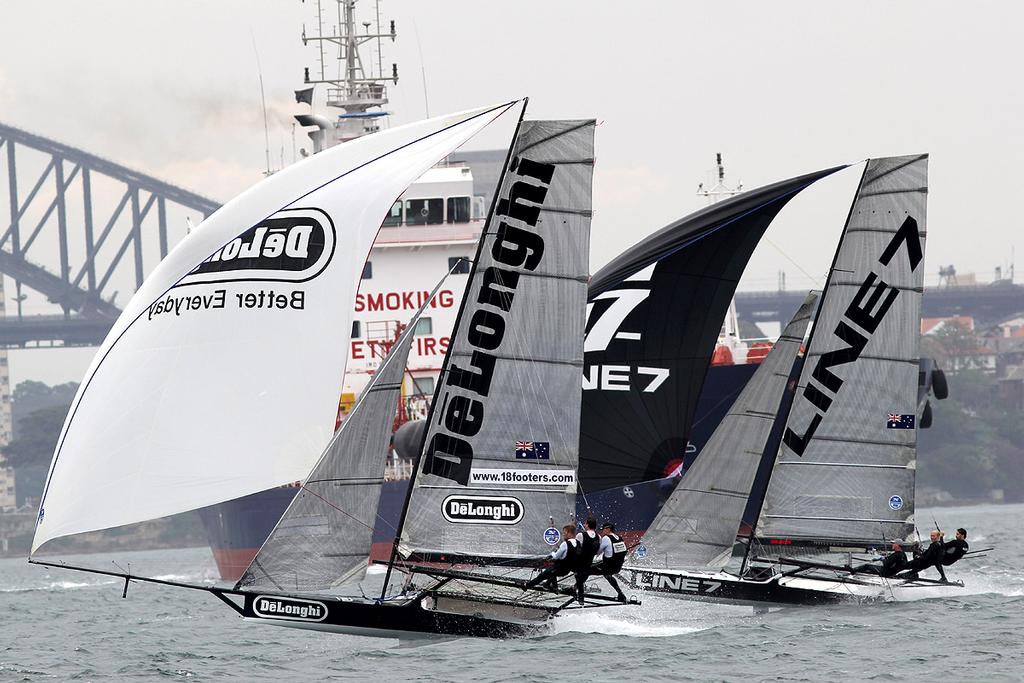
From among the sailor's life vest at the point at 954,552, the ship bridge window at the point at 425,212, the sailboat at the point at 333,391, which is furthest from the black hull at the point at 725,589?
the ship bridge window at the point at 425,212

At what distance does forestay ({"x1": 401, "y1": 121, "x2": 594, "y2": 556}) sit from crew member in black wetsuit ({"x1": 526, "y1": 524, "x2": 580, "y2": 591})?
13.4 inches

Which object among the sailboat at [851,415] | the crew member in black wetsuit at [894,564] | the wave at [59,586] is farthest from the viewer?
the wave at [59,586]

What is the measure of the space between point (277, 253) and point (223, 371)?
45.7 inches

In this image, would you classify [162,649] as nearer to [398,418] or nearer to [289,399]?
[289,399]

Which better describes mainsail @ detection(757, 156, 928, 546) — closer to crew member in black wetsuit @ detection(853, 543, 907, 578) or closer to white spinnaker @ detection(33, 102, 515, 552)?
crew member in black wetsuit @ detection(853, 543, 907, 578)

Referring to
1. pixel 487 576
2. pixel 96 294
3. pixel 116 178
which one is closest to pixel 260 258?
pixel 487 576

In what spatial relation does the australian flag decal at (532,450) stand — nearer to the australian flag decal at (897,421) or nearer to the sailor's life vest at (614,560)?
the sailor's life vest at (614,560)

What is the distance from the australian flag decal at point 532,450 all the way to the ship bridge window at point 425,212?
20322mm

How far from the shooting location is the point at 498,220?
53.2 ft

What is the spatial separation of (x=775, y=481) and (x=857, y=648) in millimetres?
3886

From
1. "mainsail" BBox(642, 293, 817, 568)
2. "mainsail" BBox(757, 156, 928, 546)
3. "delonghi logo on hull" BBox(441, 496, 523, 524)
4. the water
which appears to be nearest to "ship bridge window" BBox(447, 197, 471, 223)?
the water

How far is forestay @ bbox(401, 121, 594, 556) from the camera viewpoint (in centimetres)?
1614

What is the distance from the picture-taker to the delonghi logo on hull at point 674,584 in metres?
18.7

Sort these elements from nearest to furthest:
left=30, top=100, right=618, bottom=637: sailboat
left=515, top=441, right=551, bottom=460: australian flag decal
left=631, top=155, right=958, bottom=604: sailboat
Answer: left=30, top=100, right=618, bottom=637: sailboat, left=515, top=441, right=551, bottom=460: australian flag decal, left=631, top=155, right=958, bottom=604: sailboat
